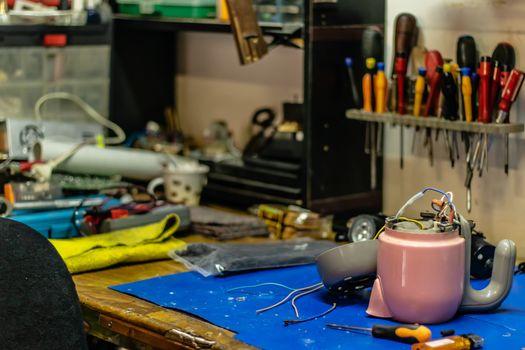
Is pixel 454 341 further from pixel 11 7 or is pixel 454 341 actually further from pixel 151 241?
pixel 11 7

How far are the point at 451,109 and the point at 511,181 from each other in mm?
Answer: 233

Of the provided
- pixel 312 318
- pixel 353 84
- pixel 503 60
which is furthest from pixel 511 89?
pixel 312 318

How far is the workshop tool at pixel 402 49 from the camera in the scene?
246cm

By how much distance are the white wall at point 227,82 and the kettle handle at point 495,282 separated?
1183 millimetres

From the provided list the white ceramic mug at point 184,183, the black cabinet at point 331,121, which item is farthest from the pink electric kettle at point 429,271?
the white ceramic mug at point 184,183

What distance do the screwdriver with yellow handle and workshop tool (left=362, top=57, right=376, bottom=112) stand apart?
0.84m

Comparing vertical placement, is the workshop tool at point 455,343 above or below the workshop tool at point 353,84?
below

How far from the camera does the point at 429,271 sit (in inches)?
71.7

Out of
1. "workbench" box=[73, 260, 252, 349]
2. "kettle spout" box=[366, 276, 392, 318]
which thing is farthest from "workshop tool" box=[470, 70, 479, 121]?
"workbench" box=[73, 260, 252, 349]

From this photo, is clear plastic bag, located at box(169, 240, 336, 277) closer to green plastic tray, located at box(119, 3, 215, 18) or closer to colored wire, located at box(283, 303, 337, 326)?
colored wire, located at box(283, 303, 337, 326)

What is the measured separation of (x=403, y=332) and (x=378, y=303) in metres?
0.15

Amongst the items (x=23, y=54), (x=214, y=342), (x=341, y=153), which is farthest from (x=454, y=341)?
(x=23, y=54)

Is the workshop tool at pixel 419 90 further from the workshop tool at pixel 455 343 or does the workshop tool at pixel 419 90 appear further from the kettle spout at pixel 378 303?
the workshop tool at pixel 455 343

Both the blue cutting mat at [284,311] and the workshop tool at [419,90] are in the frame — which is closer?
the blue cutting mat at [284,311]
